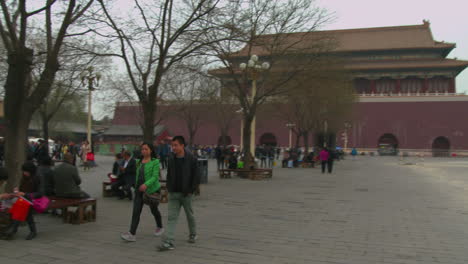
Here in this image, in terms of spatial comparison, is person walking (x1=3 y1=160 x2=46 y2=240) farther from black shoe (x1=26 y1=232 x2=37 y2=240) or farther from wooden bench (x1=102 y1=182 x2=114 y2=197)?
wooden bench (x1=102 y1=182 x2=114 y2=197)

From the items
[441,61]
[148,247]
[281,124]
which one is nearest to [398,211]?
[148,247]

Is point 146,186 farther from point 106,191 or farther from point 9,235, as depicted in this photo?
point 106,191

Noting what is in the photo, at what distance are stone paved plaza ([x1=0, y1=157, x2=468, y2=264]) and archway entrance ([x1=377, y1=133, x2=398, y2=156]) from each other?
43847 millimetres

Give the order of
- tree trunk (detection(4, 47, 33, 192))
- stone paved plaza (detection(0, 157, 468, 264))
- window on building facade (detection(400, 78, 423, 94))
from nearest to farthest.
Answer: stone paved plaza (detection(0, 157, 468, 264)), tree trunk (detection(4, 47, 33, 192)), window on building facade (detection(400, 78, 423, 94))

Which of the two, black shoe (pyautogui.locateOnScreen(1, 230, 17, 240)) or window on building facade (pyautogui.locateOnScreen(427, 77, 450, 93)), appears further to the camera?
window on building facade (pyautogui.locateOnScreen(427, 77, 450, 93))

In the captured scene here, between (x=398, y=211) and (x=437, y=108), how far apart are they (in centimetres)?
4782

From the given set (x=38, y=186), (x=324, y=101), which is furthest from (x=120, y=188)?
(x=324, y=101)

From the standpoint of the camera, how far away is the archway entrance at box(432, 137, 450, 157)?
5153 centimetres

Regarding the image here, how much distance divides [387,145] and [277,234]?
50810 mm

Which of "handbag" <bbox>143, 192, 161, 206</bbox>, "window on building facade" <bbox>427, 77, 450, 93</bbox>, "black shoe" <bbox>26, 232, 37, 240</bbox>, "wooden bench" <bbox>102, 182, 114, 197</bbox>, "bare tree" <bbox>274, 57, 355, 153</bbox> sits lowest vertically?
"black shoe" <bbox>26, 232, 37, 240</bbox>

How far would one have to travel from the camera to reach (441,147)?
5253 cm

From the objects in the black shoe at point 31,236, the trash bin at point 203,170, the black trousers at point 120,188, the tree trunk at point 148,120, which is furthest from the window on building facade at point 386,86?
the black shoe at point 31,236

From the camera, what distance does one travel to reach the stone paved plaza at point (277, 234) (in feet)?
17.3

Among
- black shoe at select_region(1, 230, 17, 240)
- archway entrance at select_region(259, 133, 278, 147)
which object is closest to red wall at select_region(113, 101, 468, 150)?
archway entrance at select_region(259, 133, 278, 147)
